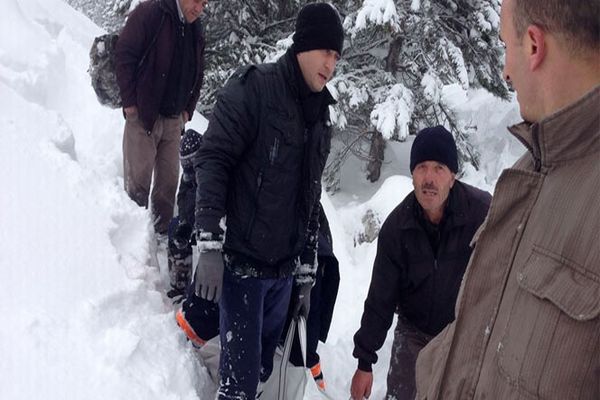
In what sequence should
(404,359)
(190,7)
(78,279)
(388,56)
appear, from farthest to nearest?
(388,56), (190,7), (404,359), (78,279)

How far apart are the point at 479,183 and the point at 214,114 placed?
27.6 ft

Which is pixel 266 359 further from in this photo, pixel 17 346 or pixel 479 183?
pixel 479 183

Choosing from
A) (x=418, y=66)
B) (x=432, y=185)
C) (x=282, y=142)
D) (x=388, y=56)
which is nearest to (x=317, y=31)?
(x=282, y=142)

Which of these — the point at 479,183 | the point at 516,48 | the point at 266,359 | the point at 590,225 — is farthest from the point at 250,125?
the point at 479,183

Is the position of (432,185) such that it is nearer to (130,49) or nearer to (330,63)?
(330,63)

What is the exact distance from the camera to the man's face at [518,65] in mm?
1182

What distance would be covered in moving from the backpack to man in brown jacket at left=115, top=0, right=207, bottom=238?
292 millimetres

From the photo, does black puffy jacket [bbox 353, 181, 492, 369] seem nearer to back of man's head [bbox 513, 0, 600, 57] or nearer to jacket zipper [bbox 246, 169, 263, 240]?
jacket zipper [bbox 246, 169, 263, 240]

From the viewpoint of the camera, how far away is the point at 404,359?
355 cm

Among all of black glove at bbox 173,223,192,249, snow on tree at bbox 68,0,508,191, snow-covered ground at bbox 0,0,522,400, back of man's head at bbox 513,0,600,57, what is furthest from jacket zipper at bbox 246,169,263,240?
snow on tree at bbox 68,0,508,191

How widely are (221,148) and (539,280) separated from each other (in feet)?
6.01

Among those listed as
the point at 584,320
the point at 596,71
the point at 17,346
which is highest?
the point at 596,71

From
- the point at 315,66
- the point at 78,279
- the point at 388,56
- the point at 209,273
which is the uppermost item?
the point at 388,56

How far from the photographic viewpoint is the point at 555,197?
1.16m
